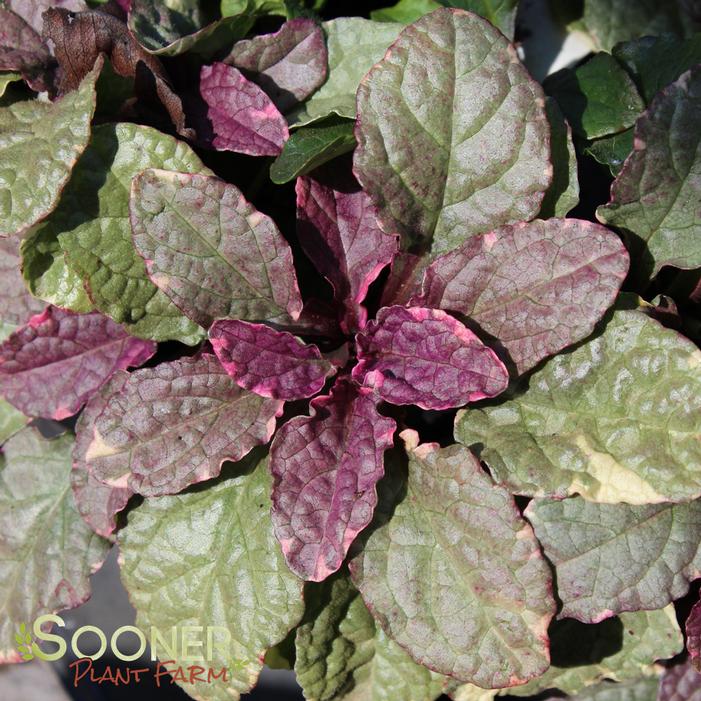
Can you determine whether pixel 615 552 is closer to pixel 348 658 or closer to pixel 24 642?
pixel 348 658

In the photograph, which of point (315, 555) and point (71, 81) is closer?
point (315, 555)

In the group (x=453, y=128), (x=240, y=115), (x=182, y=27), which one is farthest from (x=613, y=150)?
(x=182, y=27)

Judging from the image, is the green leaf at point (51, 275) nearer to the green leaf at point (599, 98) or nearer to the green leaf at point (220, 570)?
the green leaf at point (220, 570)

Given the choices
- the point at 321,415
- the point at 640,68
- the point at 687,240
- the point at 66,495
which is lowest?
the point at 66,495

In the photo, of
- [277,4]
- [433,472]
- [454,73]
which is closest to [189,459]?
[433,472]

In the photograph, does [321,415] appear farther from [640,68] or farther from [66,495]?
[640,68]

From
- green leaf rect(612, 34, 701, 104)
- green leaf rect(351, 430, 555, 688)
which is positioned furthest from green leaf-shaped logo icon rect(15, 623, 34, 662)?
green leaf rect(612, 34, 701, 104)
